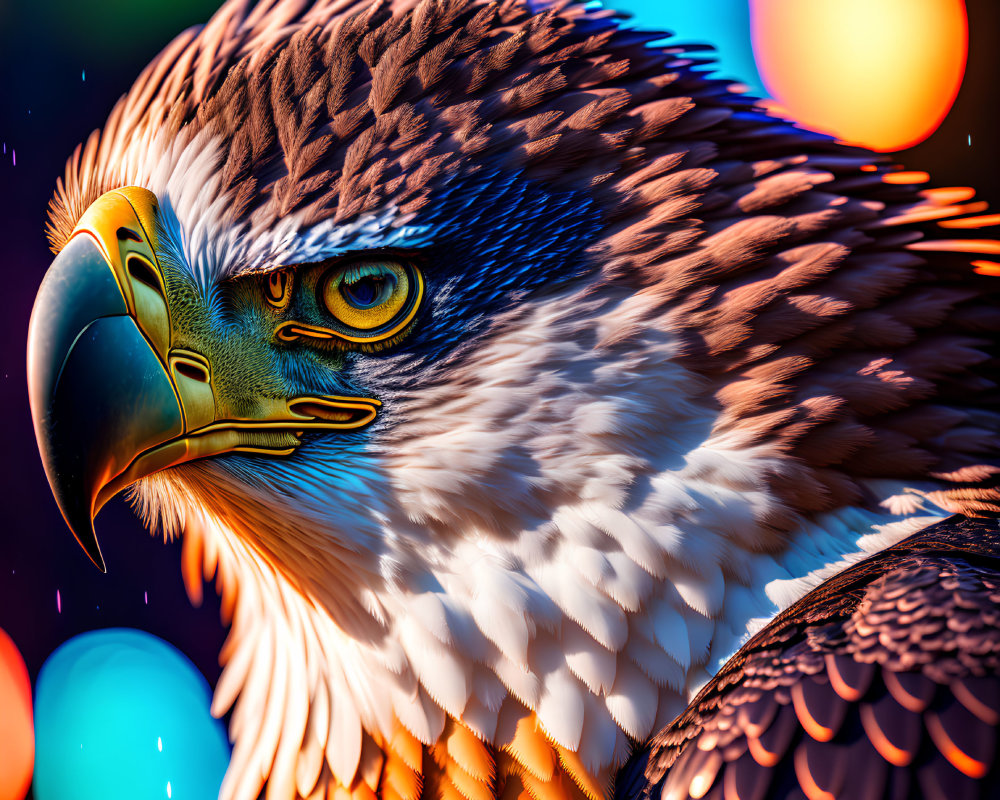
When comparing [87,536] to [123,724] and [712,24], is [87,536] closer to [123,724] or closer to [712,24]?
[123,724]

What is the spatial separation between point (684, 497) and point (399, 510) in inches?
11.0

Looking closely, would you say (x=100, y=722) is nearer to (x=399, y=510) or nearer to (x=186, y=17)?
(x=399, y=510)

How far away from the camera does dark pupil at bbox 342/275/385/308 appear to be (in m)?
0.70

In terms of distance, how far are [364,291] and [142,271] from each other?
0.23 meters

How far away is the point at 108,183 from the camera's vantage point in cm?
84

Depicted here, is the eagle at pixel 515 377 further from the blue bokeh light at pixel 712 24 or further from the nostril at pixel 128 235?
the blue bokeh light at pixel 712 24

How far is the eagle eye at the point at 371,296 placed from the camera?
70cm

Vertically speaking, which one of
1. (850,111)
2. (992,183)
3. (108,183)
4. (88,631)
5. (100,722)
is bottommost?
(100,722)

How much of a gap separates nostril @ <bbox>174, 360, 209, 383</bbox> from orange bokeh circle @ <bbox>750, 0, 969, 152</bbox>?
72cm

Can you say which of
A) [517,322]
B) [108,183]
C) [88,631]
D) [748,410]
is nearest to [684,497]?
[748,410]

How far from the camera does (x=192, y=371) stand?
705 mm

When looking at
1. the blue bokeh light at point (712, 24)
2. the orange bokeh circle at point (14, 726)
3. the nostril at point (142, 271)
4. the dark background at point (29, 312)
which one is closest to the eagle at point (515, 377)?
the nostril at point (142, 271)

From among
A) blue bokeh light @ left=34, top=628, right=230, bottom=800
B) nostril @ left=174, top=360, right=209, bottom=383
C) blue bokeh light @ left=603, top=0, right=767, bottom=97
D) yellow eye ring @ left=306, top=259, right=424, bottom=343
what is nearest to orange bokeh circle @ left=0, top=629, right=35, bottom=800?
blue bokeh light @ left=34, top=628, right=230, bottom=800

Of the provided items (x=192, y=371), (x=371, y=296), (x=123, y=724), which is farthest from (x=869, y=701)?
(x=123, y=724)
